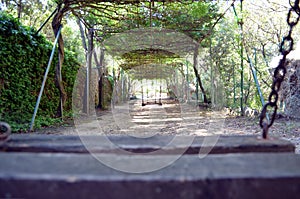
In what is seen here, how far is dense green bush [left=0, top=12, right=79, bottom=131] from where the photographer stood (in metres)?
4.16

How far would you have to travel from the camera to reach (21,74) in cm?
459

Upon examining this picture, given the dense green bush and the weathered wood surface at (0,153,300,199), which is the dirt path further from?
the weathered wood surface at (0,153,300,199)

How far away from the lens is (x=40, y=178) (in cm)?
68

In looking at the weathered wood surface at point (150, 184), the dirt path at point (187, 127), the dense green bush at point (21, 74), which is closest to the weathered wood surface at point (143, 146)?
the weathered wood surface at point (150, 184)

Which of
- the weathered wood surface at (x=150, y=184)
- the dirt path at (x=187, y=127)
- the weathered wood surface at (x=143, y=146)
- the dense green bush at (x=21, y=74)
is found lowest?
the dirt path at (x=187, y=127)

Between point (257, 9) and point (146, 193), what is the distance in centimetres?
981

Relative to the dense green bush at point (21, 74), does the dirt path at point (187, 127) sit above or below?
below

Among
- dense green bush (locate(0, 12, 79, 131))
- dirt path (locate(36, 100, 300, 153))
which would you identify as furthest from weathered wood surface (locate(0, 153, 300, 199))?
dense green bush (locate(0, 12, 79, 131))

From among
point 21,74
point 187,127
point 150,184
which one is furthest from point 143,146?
point 187,127

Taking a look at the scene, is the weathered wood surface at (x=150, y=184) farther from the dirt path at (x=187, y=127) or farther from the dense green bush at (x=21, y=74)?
the dense green bush at (x=21, y=74)

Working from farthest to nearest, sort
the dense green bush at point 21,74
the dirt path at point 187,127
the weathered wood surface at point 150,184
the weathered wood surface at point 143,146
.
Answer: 1. the dirt path at point 187,127
2. the dense green bush at point 21,74
3. the weathered wood surface at point 143,146
4. the weathered wood surface at point 150,184

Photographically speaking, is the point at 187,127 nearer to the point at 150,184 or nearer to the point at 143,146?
the point at 143,146

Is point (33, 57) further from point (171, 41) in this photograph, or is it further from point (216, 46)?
point (216, 46)

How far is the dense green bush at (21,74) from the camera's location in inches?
164
